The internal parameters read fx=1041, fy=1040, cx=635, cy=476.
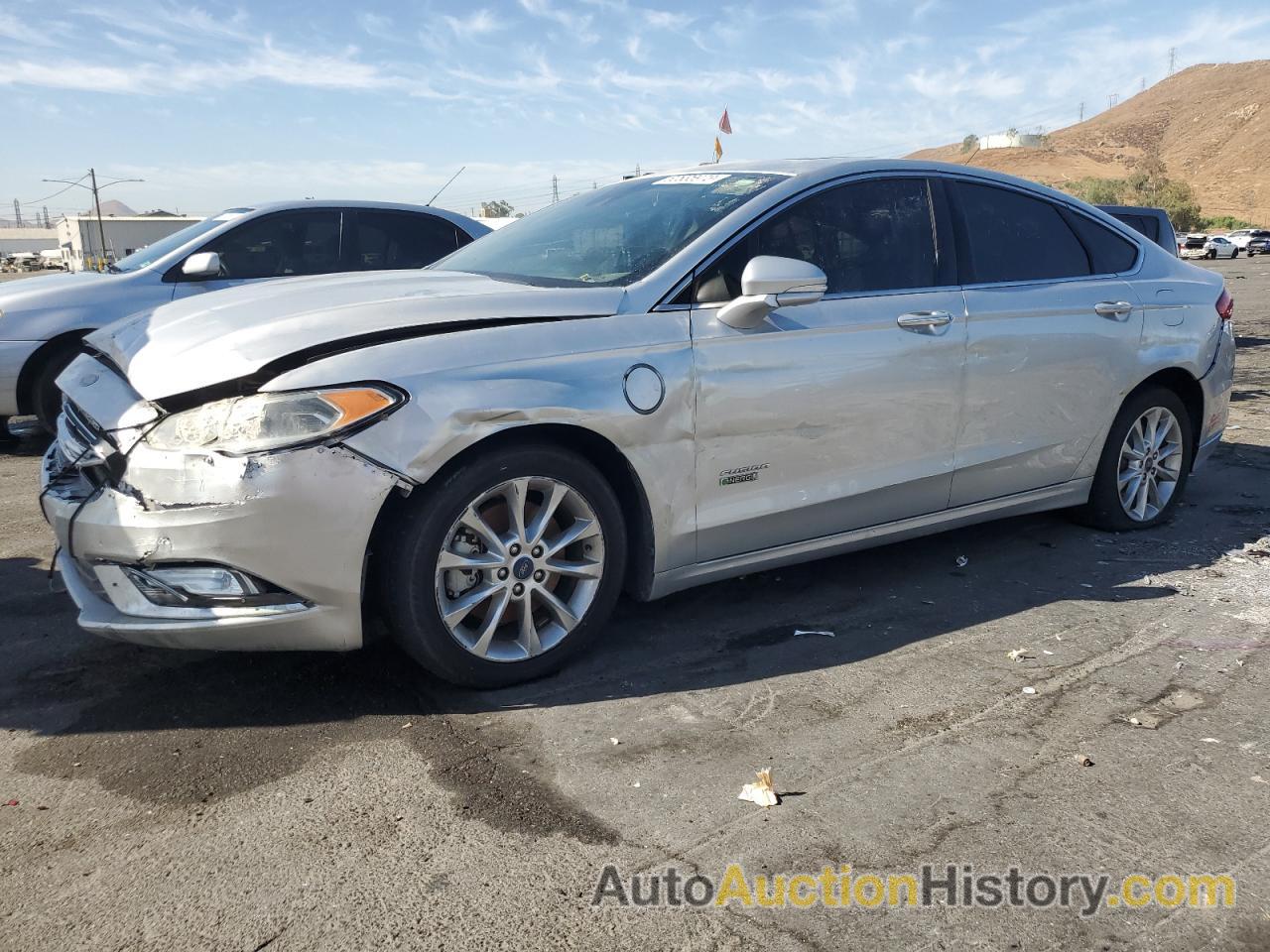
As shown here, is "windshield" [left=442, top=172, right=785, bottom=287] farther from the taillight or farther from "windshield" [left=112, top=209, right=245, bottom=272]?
"windshield" [left=112, top=209, right=245, bottom=272]

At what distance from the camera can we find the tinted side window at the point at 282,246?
7281 millimetres

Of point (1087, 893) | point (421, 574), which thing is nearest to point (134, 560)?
point (421, 574)

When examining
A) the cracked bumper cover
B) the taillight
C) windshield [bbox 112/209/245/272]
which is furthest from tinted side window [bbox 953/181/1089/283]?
windshield [bbox 112/209/245/272]

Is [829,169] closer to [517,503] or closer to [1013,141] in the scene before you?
[517,503]

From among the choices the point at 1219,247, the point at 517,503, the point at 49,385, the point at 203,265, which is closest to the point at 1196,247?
the point at 1219,247

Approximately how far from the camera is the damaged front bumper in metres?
2.91

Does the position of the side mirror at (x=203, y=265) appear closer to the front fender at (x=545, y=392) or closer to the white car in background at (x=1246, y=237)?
the front fender at (x=545, y=392)

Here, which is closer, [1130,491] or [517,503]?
[517,503]

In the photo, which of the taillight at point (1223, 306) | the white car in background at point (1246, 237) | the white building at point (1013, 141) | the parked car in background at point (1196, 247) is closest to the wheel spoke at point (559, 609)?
the taillight at point (1223, 306)

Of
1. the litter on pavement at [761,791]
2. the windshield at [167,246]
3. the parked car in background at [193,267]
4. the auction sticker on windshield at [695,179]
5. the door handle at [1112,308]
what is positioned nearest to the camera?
the litter on pavement at [761,791]

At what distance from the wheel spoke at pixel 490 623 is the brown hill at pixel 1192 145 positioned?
9754 cm

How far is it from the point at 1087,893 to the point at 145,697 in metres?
2.75

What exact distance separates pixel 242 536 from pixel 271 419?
338 mm

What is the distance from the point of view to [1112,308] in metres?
4.84
